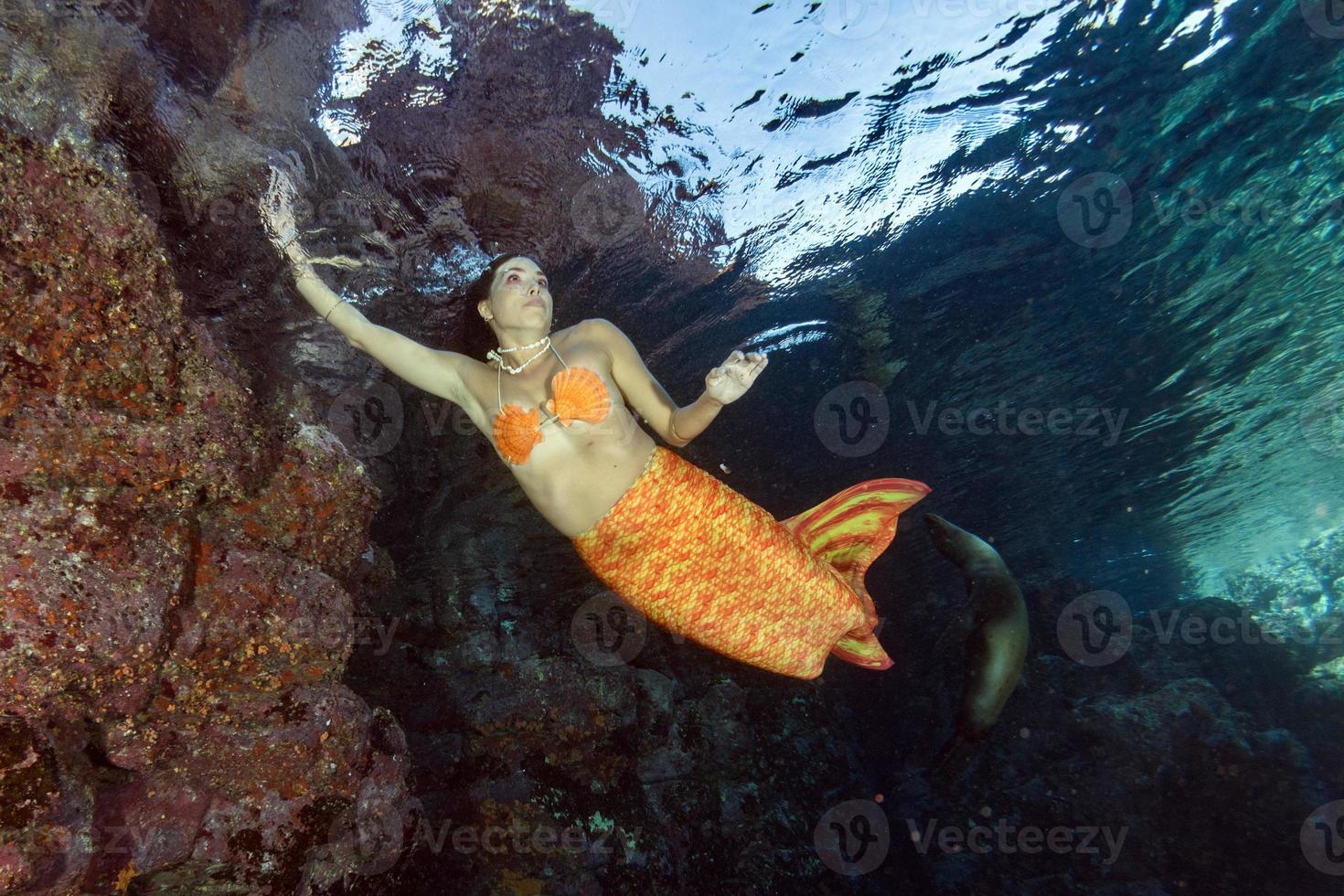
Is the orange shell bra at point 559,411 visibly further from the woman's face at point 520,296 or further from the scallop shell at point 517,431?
the woman's face at point 520,296

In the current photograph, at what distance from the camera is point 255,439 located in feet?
13.7

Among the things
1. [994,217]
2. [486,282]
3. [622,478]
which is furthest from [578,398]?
[994,217]

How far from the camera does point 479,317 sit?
4.88m

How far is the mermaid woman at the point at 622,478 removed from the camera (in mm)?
4031

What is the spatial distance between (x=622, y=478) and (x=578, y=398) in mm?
644

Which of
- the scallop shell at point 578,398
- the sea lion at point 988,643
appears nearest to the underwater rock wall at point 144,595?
the scallop shell at point 578,398

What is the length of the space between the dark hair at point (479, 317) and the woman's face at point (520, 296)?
118 mm

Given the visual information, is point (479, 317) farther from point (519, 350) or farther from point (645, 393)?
point (645, 393)

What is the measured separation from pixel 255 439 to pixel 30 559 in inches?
62.7

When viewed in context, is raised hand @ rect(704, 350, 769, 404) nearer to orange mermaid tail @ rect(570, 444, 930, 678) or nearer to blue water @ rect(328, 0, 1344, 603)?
orange mermaid tail @ rect(570, 444, 930, 678)

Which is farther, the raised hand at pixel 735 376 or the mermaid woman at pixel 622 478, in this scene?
the mermaid woman at pixel 622 478

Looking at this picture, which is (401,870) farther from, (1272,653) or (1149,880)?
(1272,653)

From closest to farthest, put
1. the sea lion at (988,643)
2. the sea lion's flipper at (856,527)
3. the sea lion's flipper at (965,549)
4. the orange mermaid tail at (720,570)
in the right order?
the orange mermaid tail at (720,570)
the sea lion's flipper at (856,527)
the sea lion at (988,643)
the sea lion's flipper at (965,549)

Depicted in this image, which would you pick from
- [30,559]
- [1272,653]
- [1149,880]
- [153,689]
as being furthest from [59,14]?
[1272,653]
